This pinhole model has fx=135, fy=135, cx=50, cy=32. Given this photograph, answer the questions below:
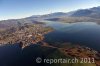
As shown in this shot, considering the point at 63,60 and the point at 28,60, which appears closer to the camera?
the point at 63,60

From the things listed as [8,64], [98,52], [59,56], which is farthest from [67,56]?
[8,64]

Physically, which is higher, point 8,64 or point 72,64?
point 72,64

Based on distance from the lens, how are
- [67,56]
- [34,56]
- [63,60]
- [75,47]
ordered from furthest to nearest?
[75,47]
[34,56]
[67,56]
[63,60]

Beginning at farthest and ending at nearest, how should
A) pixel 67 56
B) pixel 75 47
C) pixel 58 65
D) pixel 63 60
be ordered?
pixel 75 47 < pixel 67 56 < pixel 63 60 < pixel 58 65

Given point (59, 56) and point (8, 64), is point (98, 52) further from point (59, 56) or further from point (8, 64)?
point (8, 64)

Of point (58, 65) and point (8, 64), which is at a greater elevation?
point (58, 65)

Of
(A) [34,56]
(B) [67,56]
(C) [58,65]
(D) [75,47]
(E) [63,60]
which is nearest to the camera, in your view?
(C) [58,65]

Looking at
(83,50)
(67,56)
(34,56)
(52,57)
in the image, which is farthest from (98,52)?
(34,56)

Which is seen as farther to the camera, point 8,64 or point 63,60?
point 8,64

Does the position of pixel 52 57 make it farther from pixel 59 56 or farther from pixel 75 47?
pixel 75 47
